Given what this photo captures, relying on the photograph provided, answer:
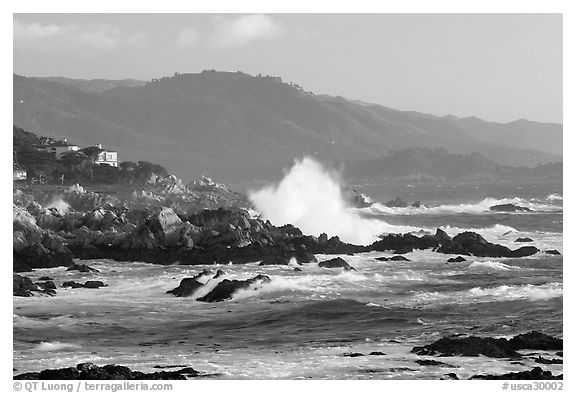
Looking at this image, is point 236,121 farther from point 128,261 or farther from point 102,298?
point 102,298

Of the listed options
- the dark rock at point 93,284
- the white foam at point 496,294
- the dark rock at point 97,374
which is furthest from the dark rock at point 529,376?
the dark rock at point 93,284

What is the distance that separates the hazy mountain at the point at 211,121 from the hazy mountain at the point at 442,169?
844 centimetres

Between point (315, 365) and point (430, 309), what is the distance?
5.83 m

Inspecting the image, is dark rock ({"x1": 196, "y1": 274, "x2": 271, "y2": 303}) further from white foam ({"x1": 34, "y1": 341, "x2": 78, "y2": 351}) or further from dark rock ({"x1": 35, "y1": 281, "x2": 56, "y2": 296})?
white foam ({"x1": 34, "y1": 341, "x2": 78, "y2": 351})

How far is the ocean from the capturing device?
61.3 feet

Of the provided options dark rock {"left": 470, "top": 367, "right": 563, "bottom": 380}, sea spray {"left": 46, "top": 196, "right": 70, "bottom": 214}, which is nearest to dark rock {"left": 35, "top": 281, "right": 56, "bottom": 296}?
sea spray {"left": 46, "top": 196, "right": 70, "bottom": 214}

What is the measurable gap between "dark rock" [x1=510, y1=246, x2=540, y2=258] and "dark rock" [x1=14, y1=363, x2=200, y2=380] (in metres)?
17.2

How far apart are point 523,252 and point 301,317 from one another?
1195 centimetres

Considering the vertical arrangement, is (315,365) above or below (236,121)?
below

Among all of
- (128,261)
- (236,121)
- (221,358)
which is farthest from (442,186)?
(221,358)

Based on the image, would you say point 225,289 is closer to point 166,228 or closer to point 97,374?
point 97,374

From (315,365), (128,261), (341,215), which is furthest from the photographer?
(341,215)

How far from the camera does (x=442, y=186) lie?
3223 inches

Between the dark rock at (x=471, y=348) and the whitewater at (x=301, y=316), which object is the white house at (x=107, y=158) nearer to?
the whitewater at (x=301, y=316)
